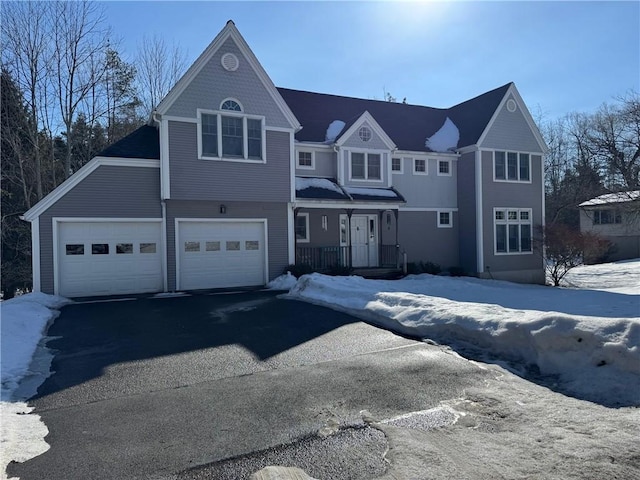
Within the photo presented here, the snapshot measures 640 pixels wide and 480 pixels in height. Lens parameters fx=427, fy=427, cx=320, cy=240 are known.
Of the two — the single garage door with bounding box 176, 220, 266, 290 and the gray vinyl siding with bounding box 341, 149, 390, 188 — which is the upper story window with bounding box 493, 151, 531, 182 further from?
Answer: the single garage door with bounding box 176, 220, 266, 290

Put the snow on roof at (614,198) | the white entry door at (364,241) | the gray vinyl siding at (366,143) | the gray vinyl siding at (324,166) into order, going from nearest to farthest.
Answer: the gray vinyl siding at (366,143), the gray vinyl siding at (324,166), the white entry door at (364,241), the snow on roof at (614,198)

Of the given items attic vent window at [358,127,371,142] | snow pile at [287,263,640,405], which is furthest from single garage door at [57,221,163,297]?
attic vent window at [358,127,371,142]

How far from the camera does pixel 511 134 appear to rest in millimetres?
21312

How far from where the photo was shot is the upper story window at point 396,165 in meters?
20.0

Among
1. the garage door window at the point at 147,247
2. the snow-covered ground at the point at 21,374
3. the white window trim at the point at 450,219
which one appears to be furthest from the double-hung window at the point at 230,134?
the white window trim at the point at 450,219

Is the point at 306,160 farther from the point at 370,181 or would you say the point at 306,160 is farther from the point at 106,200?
the point at 106,200

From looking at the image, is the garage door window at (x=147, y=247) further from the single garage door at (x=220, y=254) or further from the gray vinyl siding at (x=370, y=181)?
the gray vinyl siding at (x=370, y=181)

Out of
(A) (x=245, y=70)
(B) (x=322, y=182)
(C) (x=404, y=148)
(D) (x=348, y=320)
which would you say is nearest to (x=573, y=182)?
(C) (x=404, y=148)

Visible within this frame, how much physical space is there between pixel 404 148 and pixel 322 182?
4887 mm

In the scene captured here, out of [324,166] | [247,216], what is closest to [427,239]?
[324,166]

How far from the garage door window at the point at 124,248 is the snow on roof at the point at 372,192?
866 cm

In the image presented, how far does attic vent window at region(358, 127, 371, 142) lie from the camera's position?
61.7ft

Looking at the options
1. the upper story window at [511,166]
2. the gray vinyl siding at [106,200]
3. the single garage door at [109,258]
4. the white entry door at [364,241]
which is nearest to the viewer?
the gray vinyl siding at [106,200]

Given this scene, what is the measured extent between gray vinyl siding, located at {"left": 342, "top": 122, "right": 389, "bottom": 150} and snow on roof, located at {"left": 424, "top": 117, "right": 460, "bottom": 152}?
3.31 m
